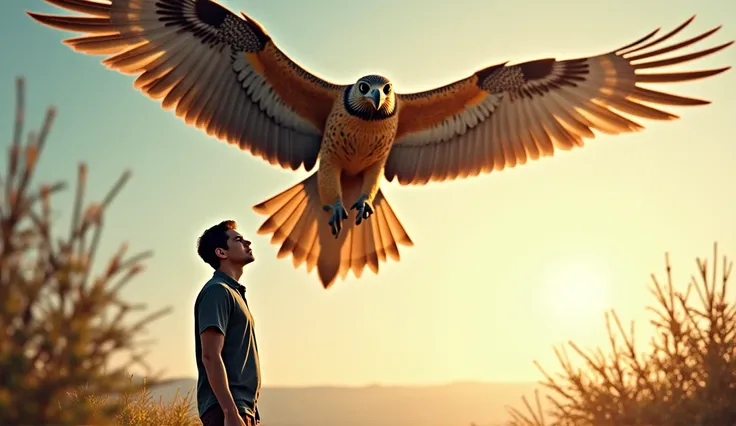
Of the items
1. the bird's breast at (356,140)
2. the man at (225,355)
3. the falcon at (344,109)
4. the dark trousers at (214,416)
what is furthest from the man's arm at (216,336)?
the bird's breast at (356,140)

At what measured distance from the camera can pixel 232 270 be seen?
3637 millimetres

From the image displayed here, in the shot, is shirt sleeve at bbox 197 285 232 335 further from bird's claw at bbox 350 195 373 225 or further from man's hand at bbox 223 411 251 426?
bird's claw at bbox 350 195 373 225

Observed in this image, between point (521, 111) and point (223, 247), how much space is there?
4735 mm

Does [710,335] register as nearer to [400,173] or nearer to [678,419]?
[678,419]

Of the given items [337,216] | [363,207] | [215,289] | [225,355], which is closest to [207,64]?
[337,216]

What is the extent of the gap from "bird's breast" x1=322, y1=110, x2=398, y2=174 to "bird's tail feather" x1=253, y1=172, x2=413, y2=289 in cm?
32

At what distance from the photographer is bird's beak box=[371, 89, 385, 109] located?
644 cm

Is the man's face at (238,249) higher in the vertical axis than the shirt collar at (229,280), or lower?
higher

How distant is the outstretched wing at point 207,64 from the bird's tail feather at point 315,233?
0.57 meters

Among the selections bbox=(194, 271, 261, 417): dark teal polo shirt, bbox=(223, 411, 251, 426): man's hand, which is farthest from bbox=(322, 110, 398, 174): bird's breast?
bbox=(223, 411, 251, 426): man's hand

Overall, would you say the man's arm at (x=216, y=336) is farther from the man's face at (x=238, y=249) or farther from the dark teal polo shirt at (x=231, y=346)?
the man's face at (x=238, y=249)

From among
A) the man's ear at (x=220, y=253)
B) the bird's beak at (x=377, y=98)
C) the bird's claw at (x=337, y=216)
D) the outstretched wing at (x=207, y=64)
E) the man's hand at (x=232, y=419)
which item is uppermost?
the outstretched wing at (x=207, y=64)

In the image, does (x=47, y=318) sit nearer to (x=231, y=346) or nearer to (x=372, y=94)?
(x=231, y=346)

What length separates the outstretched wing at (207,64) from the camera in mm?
6484
